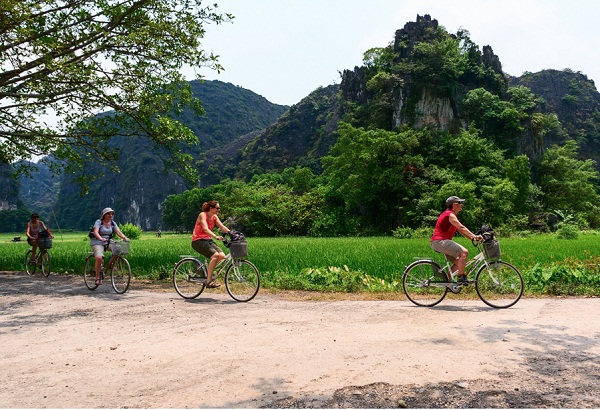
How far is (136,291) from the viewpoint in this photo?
36.2ft

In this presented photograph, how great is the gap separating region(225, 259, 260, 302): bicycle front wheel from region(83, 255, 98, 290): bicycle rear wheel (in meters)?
4.09

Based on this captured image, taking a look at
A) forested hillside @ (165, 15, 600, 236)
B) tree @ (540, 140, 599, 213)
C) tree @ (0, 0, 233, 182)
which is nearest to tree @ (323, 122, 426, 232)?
forested hillside @ (165, 15, 600, 236)

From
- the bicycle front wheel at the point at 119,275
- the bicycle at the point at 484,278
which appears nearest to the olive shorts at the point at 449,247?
the bicycle at the point at 484,278

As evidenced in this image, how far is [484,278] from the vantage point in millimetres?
8352

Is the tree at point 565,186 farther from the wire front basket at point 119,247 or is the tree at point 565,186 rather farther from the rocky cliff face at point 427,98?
the wire front basket at point 119,247

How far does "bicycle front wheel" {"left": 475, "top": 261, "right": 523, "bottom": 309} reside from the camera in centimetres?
824

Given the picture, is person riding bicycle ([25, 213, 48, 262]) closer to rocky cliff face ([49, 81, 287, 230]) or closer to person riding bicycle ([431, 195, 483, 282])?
person riding bicycle ([431, 195, 483, 282])

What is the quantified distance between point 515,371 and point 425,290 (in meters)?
5.29

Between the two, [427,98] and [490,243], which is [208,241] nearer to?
[490,243]

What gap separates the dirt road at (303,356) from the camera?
396 centimetres

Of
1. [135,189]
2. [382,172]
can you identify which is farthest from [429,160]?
[135,189]

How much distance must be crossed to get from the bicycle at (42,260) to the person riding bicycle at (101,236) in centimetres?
470

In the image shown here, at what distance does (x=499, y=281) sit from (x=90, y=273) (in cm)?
932

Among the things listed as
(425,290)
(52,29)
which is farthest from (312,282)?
(52,29)
